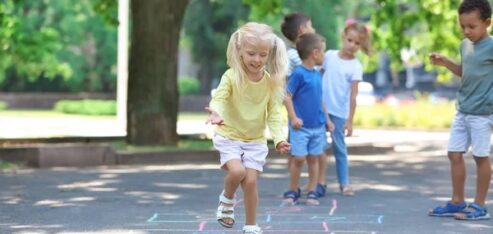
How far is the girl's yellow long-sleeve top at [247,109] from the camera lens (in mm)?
7461

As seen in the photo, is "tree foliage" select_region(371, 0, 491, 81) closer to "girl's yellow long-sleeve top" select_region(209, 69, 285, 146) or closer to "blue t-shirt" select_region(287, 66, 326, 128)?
"blue t-shirt" select_region(287, 66, 326, 128)

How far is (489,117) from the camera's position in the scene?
8.94 m

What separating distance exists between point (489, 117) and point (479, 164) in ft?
1.40

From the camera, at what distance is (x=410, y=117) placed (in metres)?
31.0

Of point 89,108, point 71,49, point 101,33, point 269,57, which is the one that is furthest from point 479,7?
point 71,49

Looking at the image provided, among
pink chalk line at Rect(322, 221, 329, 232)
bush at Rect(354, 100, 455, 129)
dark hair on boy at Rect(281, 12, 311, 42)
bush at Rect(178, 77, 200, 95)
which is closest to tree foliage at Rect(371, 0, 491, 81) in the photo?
bush at Rect(354, 100, 455, 129)

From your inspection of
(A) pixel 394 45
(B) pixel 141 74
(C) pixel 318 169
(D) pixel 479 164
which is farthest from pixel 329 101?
(A) pixel 394 45

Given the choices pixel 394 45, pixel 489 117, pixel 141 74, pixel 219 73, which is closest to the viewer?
pixel 489 117

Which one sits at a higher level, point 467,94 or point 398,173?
point 467,94

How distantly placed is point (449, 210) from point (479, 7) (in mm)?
1675

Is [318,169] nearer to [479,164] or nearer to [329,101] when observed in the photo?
[329,101]

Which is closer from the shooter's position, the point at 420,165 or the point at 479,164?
the point at 479,164

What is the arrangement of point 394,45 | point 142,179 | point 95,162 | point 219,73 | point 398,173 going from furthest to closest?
point 219,73 < point 394,45 < point 95,162 < point 398,173 < point 142,179

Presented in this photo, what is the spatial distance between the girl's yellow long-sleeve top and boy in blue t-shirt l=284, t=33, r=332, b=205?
2.49 metres
